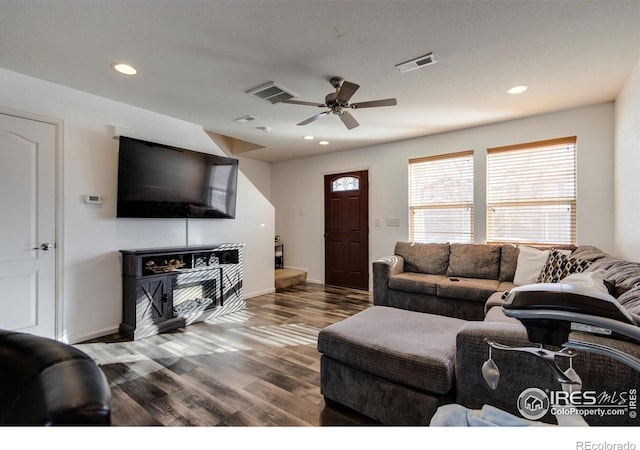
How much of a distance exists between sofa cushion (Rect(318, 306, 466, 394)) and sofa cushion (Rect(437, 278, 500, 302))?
4.15 feet

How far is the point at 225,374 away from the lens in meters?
2.29

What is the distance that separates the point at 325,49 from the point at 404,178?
2957 millimetres

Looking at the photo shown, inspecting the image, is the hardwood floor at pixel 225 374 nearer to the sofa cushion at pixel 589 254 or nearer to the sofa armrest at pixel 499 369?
the sofa armrest at pixel 499 369

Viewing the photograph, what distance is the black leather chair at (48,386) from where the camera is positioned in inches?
20.4

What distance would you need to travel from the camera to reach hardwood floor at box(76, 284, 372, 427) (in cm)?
179

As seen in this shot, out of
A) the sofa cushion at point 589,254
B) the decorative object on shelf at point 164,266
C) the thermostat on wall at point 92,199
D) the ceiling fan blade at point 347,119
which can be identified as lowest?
the decorative object on shelf at point 164,266

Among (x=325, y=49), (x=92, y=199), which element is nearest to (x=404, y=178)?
(x=325, y=49)

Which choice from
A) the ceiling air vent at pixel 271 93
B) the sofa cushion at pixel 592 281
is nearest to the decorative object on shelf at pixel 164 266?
the ceiling air vent at pixel 271 93

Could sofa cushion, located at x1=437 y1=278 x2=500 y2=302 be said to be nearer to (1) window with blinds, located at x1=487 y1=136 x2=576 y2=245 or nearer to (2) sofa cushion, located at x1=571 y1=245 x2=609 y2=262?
(2) sofa cushion, located at x1=571 y1=245 x2=609 y2=262

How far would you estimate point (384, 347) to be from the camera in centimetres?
168

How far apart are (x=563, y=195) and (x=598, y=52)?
1.83 meters

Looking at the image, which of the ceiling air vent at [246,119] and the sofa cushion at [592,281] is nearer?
the sofa cushion at [592,281]

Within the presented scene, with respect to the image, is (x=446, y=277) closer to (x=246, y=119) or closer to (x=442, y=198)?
(x=442, y=198)

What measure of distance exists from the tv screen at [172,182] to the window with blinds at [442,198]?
2862 millimetres
